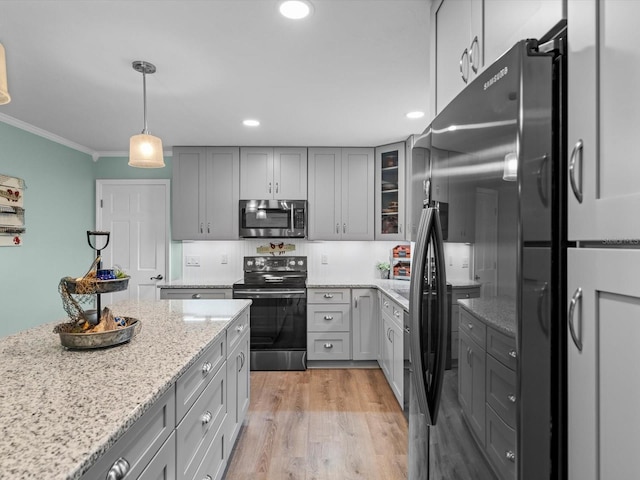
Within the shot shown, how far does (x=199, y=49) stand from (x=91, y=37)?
0.55m

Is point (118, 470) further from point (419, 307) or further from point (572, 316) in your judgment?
point (572, 316)

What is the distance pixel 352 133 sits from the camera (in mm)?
3666

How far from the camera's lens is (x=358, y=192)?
4.16 metres

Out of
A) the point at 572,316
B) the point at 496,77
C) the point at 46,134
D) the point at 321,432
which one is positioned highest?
the point at 46,134

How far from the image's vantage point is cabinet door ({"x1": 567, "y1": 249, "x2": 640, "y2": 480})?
2.09ft

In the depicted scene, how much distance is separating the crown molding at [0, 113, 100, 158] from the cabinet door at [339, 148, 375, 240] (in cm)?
300

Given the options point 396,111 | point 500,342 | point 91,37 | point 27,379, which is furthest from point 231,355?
point 396,111

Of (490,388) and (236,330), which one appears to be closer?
(490,388)

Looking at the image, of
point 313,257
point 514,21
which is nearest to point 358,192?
point 313,257

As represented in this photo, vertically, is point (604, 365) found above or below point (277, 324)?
above

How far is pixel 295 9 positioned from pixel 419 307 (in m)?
1.46

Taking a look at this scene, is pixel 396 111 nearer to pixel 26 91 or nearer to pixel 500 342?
pixel 500 342

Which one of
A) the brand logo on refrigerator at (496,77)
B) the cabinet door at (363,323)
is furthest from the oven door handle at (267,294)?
the brand logo on refrigerator at (496,77)

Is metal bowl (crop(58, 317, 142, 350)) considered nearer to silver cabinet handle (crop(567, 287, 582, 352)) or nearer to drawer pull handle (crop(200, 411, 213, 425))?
drawer pull handle (crop(200, 411, 213, 425))
